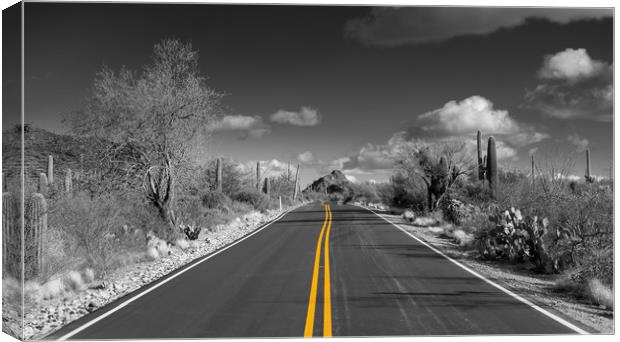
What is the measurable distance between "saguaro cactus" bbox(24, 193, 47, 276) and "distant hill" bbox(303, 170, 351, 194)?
8498 centimetres

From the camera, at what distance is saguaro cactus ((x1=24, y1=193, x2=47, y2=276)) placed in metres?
10.2

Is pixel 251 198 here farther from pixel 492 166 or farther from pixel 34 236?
pixel 34 236

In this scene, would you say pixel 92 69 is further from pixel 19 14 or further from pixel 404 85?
pixel 404 85

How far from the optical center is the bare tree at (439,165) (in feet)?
106

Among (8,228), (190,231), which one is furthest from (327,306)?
(190,231)

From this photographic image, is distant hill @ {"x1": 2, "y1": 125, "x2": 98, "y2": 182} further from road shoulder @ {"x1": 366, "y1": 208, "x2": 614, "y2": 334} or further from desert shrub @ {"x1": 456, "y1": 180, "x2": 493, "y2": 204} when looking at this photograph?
desert shrub @ {"x1": 456, "y1": 180, "x2": 493, "y2": 204}

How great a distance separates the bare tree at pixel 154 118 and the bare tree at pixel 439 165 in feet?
59.4

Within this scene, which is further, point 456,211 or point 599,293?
point 456,211

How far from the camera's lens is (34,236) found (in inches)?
406

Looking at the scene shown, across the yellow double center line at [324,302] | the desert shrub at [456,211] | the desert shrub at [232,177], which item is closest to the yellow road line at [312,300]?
the yellow double center line at [324,302]

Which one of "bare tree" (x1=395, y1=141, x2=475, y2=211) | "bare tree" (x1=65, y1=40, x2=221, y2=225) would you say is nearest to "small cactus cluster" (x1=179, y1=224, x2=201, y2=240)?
"bare tree" (x1=65, y1=40, x2=221, y2=225)

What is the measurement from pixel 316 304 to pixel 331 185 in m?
95.5

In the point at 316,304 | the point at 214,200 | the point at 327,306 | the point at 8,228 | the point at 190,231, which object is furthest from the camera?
the point at 214,200

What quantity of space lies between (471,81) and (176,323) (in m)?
8.51
